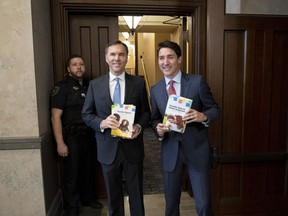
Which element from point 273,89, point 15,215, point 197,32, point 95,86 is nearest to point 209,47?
point 197,32

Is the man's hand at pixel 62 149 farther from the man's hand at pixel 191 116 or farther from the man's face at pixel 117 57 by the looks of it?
the man's hand at pixel 191 116

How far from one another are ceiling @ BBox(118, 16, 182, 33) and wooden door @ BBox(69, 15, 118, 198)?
7.75 ft

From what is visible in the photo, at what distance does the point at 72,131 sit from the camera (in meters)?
2.23

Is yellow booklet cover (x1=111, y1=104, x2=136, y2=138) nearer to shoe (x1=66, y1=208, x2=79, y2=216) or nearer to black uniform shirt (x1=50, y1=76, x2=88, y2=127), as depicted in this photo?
black uniform shirt (x1=50, y1=76, x2=88, y2=127)

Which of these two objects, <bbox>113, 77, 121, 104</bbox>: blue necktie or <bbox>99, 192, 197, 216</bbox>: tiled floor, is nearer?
<bbox>113, 77, 121, 104</bbox>: blue necktie

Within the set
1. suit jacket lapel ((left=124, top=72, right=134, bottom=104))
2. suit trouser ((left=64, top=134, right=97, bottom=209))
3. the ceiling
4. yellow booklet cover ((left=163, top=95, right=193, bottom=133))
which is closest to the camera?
yellow booklet cover ((left=163, top=95, right=193, bottom=133))

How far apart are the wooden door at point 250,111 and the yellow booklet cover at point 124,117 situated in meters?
0.93

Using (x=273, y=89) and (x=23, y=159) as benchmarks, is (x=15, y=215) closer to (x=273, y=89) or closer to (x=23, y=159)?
(x=23, y=159)

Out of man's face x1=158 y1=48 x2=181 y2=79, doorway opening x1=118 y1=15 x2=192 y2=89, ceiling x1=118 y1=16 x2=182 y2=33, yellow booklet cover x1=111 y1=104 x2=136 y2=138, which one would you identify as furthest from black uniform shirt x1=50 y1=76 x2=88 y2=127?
ceiling x1=118 y1=16 x2=182 y2=33

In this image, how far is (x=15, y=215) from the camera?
1.88 meters

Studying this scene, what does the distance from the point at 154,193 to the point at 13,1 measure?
90.9 inches

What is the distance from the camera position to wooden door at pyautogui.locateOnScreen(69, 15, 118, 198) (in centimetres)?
250

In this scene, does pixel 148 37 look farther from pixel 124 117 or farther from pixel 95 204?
pixel 124 117

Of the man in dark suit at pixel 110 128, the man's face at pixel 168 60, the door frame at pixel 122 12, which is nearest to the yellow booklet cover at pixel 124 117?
the man in dark suit at pixel 110 128
